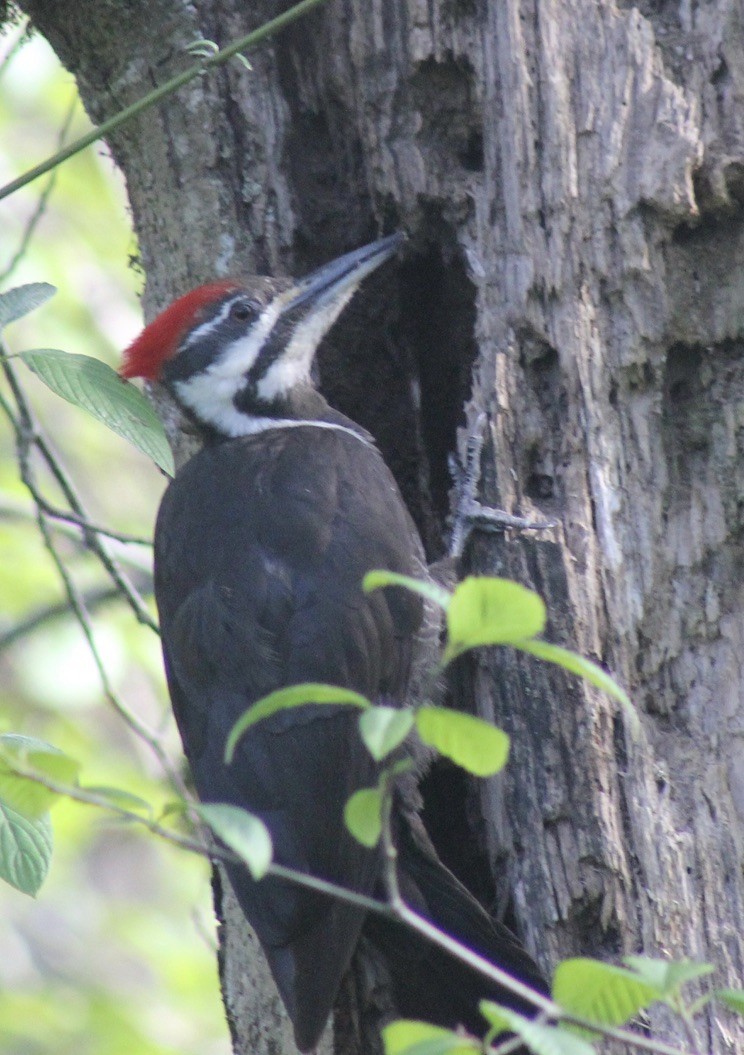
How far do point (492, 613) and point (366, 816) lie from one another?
28cm

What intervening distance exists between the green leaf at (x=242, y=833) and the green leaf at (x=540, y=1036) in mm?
287

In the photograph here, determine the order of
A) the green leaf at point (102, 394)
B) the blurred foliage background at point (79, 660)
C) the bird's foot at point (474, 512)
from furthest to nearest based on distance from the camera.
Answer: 1. the blurred foliage background at point (79, 660)
2. the bird's foot at point (474, 512)
3. the green leaf at point (102, 394)

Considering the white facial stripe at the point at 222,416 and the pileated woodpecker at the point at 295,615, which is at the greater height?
the white facial stripe at the point at 222,416

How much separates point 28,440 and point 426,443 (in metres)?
1.12

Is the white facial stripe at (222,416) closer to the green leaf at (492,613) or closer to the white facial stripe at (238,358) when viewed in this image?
the white facial stripe at (238,358)

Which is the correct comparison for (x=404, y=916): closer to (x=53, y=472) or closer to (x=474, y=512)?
(x=474, y=512)

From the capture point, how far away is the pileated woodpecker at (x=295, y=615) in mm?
2691

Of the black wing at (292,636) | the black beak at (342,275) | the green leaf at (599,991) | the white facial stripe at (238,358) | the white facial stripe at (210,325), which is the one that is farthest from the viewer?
the white facial stripe at (238,358)

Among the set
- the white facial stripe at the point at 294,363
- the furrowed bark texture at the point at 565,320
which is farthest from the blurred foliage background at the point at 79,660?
the furrowed bark texture at the point at 565,320

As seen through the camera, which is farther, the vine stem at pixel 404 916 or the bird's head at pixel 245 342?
the bird's head at pixel 245 342

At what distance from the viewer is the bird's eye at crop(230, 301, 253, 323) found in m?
3.39

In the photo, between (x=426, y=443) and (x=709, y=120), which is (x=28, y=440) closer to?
(x=426, y=443)

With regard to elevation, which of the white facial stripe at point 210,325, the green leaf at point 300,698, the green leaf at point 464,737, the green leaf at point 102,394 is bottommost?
the green leaf at point 464,737

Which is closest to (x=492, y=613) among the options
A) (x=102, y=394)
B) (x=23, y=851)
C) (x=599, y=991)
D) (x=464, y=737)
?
(x=464, y=737)
